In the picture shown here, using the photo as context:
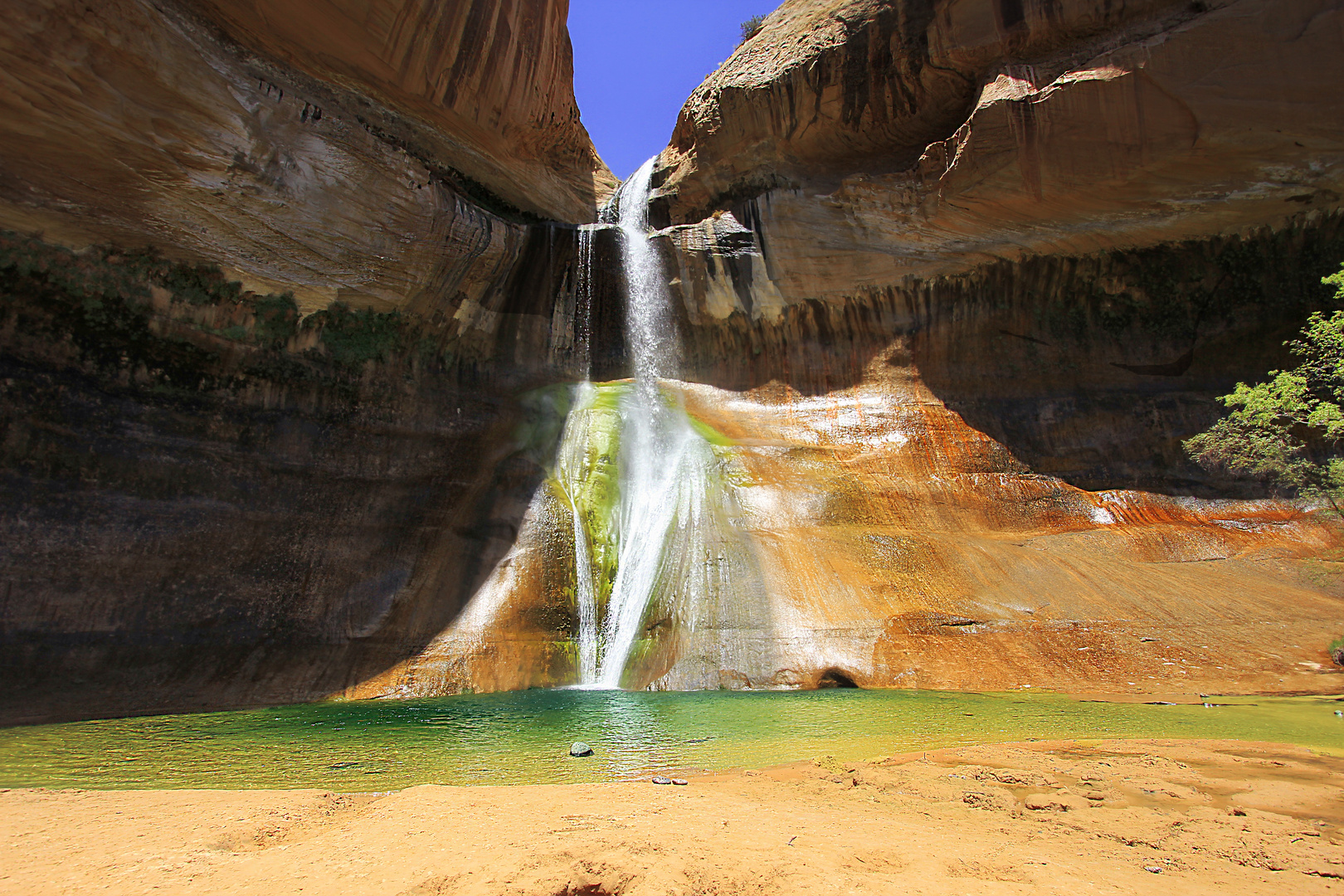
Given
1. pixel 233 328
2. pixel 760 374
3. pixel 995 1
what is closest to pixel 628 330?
pixel 760 374

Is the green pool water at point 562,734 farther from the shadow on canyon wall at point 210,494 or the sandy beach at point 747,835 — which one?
the shadow on canyon wall at point 210,494

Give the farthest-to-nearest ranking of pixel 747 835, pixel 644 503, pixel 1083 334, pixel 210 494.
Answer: pixel 1083 334 < pixel 644 503 < pixel 210 494 < pixel 747 835

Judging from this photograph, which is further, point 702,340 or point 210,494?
point 702,340

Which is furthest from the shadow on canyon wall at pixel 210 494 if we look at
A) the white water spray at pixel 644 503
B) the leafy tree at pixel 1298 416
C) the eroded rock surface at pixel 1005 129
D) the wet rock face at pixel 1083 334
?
the leafy tree at pixel 1298 416

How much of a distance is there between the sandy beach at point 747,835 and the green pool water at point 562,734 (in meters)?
0.75

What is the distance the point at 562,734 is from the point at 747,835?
3837 mm

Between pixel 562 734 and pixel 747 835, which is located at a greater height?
pixel 747 835

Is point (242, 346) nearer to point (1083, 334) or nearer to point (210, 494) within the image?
point (210, 494)

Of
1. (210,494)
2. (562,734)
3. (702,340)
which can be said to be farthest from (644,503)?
(210,494)

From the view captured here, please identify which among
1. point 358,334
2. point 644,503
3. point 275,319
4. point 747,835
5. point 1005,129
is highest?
point 1005,129

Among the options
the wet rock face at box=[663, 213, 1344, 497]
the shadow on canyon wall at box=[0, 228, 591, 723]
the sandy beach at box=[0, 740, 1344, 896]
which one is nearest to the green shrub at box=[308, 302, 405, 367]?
the shadow on canyon wall at box=[0, 228, 591, 723]

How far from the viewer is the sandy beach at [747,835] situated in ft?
8.91

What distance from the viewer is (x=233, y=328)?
12.1 meters

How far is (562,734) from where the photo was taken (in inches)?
265
